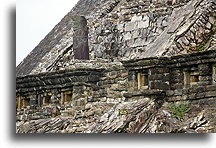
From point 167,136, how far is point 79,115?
1733 mm

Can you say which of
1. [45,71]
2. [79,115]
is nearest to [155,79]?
[79,115]

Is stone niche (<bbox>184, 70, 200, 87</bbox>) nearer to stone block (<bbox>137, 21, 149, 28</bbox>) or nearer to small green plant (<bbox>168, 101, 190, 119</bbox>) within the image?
small green plant (<bbox>168, 101, 190, 119</bbox>)

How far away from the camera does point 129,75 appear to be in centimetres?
1270

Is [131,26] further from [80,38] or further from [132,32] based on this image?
[80,38]

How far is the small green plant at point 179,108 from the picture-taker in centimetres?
1189

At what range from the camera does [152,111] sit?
1216cm

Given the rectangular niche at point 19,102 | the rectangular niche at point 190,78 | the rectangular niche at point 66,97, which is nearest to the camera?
the rectangular niche at point 190,78

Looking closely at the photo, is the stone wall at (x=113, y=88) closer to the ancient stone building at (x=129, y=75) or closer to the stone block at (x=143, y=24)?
the ancient stone building at (x=129, y=75)

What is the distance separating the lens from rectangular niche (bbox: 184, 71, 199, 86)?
39.9 ft

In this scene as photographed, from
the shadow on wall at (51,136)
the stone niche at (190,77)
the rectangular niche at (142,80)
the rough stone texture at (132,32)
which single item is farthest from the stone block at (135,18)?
the stone niche at (190,77)

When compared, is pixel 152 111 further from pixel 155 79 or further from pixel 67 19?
pixel 67 19

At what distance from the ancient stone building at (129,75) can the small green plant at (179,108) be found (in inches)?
0.5

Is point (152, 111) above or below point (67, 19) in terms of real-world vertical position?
below
